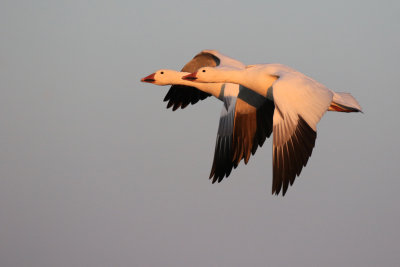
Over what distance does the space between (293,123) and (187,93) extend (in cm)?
511

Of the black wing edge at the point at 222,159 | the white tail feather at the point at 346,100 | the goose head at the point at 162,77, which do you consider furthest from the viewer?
the goose head at the point at 162,77

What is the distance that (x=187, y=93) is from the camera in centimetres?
1870

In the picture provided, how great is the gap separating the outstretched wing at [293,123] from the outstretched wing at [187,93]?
4.28 meters

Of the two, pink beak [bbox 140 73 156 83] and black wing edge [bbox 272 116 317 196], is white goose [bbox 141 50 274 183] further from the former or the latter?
black wing edge [bbox 272 116 317 196]

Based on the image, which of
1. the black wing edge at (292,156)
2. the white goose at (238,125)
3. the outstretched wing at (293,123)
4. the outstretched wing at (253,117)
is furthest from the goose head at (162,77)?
the black wing edge at (292,156)

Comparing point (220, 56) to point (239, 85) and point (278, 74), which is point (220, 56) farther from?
point (278, 74)

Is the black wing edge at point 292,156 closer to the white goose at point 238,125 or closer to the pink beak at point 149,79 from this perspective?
the white goose at point 238,125

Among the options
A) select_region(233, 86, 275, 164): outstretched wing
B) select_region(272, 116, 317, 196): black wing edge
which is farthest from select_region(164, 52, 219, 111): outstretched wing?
select_region(272, 116, 317, 196): black wing edge

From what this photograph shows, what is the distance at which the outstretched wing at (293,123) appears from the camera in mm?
13492

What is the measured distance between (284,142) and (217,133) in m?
3.38

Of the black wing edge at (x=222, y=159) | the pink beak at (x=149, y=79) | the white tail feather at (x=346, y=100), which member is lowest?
the black wing edge at (x=222, y=159)

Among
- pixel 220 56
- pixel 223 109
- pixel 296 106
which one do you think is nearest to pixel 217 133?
pixel 223 109

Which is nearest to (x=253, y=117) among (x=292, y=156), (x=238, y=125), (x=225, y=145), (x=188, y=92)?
(x=238, y=125)

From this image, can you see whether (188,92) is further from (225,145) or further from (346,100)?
(346,100)
